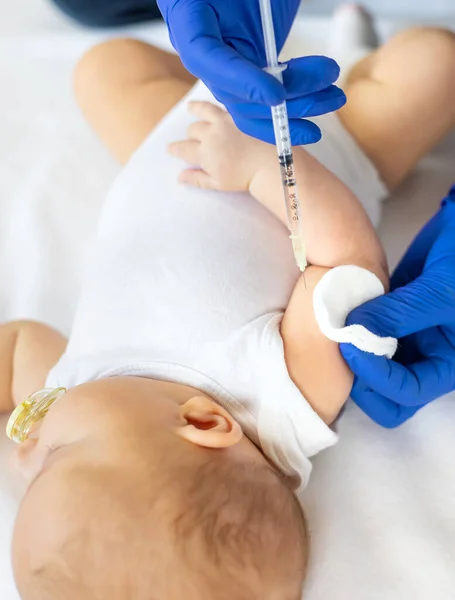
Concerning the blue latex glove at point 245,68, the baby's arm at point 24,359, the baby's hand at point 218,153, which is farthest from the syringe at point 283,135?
the baby's arm at point 24,359

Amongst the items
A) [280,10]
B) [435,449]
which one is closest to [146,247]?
[280,10]

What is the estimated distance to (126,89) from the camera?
1.13 meters

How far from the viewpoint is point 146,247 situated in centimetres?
86

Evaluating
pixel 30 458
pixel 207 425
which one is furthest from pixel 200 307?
pixel 30 458

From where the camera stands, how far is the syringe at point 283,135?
606mm

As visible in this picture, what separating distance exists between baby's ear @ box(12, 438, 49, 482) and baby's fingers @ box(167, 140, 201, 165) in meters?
0.40

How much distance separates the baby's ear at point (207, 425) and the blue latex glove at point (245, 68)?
29 centimetres

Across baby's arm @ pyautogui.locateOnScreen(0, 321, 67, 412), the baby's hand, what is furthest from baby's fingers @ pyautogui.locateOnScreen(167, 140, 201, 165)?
baby's arm @ pyautogui.locateOnScreen(0, 321, 67, 412)

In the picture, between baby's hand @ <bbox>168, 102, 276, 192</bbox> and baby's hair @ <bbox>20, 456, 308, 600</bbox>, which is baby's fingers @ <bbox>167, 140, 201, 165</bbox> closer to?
baby's hand @ <bbox>168, 102, 276, 192</bbox>

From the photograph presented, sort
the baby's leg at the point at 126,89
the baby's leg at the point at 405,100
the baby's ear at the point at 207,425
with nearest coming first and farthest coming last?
1. the baby's ear at the point at 207,425
2. the baby's leg at the point at 405,100
3. the baby's leg at the point at 126,89

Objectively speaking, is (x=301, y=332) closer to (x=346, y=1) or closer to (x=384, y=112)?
(x=384, y=112)

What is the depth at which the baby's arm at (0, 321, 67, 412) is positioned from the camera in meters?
0.92

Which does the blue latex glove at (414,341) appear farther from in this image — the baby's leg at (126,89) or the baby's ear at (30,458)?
the baby's leg at (126,89)

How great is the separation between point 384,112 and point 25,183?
604 mm
